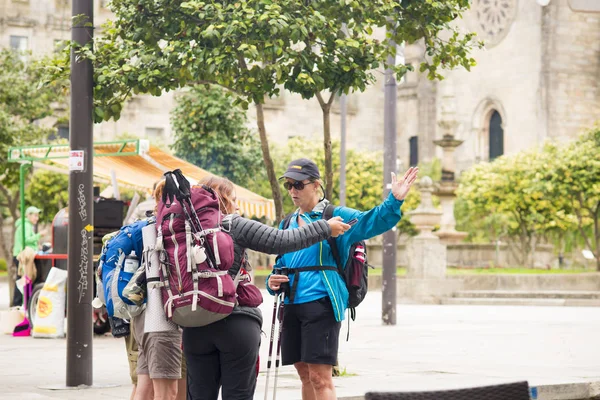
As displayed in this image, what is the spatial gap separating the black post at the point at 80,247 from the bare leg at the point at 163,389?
3.69 m

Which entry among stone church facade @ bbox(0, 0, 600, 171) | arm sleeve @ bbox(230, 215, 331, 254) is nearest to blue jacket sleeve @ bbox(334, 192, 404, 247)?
arm sleeve @ bbox(230, 215, 331, 254)

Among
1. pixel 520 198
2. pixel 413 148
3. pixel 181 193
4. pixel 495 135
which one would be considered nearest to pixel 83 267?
pixel 181 193

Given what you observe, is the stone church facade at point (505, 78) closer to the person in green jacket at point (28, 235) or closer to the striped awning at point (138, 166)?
the person in green jacket at point (28, 235)

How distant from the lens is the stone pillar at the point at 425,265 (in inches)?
1080

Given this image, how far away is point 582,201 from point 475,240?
1561cm

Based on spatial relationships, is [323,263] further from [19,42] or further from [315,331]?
[19,42]

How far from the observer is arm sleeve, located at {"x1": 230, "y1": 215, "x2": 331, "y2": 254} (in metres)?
5.97

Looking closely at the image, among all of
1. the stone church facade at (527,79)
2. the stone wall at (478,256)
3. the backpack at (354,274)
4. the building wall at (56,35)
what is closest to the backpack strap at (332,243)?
the backpack at (354,274)

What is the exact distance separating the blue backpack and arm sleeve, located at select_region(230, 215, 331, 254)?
2.46 feet

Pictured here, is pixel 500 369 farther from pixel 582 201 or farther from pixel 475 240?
pixel 475 240

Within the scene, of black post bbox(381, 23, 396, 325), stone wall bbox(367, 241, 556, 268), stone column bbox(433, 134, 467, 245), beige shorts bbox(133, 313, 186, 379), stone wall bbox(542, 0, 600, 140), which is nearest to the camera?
beige shorts bbox(133, 313, 186, 379)

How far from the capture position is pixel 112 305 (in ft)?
22.0

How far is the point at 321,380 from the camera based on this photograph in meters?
6.88

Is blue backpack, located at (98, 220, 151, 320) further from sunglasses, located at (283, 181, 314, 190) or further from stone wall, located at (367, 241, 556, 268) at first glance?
stone wall, located at (367, 241, 556, 268)
